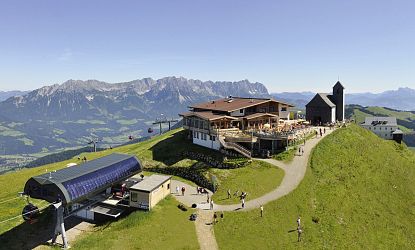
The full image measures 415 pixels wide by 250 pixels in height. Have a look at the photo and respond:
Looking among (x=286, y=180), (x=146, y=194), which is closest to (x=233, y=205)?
(x=286, y=180)

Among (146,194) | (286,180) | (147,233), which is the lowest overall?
(147,233)

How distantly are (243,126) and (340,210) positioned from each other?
35.1 metres

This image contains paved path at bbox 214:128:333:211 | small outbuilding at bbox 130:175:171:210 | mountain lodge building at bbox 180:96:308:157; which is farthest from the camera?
mountain lodge building at bbox 180:96:308:157

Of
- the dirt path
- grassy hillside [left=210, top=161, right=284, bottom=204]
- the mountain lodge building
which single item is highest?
the mountain lodge building

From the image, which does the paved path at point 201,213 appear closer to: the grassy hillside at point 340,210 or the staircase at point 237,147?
the grassy hillside at point 340,210

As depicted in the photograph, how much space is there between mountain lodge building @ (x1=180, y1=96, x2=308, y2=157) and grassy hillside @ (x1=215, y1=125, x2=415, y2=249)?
10.7 m

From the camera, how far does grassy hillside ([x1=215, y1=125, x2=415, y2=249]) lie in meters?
49.6

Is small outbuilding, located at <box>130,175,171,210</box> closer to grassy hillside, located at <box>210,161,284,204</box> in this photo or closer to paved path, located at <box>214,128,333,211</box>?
grassy hillside, located at <box>210,161,284,204</box>

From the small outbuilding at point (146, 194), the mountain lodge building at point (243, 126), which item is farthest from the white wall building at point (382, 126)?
the small outbuilding at point (146, 194)

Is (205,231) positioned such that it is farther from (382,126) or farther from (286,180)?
(382,126)

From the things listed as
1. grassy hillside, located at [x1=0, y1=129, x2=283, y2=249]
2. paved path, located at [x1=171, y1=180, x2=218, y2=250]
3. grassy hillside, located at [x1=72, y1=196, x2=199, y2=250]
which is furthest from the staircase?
grassy hillside, located at [x1=72, y1=196, x2=199, y2=250]

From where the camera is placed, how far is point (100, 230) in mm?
51094

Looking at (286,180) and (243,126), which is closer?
(286,180)

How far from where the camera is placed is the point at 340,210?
58.7m
